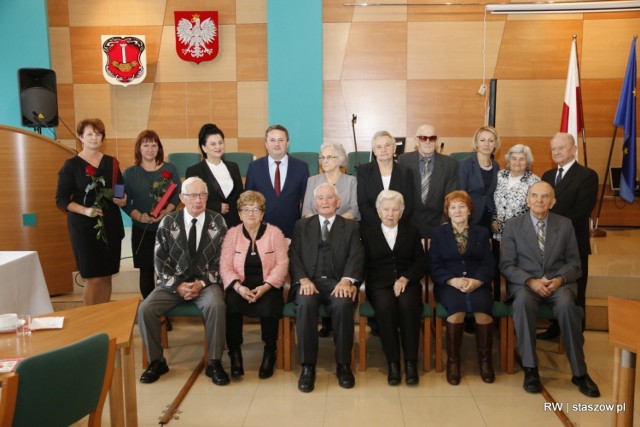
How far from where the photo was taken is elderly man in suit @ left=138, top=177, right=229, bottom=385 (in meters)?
3.78

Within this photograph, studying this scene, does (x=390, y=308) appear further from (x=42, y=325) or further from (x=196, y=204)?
(x=42, y=325)

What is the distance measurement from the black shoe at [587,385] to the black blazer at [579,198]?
953 mm

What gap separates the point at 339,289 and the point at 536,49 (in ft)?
15.6

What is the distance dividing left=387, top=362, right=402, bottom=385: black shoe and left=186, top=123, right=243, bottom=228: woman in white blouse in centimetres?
161

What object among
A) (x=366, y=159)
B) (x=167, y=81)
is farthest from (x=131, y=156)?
(x=366, y=159)

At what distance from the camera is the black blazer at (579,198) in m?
4.11

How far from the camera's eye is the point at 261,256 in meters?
3.91

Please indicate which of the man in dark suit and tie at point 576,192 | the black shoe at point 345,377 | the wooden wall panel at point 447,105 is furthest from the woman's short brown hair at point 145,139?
the wooden wall panel at point 447,105

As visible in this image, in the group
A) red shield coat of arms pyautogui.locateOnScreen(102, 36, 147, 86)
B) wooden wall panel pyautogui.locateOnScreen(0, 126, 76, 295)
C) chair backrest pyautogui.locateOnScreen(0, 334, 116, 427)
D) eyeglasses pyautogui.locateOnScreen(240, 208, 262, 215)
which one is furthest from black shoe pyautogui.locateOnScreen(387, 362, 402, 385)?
red shield coat of arms pyautogui.locateOnScreen(102, 36, 147, 86)

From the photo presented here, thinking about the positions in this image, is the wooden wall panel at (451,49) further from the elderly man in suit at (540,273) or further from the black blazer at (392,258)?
the black blazer at (392,258)

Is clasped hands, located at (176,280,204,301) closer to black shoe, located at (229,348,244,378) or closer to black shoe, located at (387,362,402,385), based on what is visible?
black shoe, located at (229,348,244,378)

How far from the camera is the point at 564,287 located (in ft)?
12.4

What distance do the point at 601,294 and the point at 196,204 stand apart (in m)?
3.44

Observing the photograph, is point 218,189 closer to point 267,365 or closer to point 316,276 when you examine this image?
point 316,276
